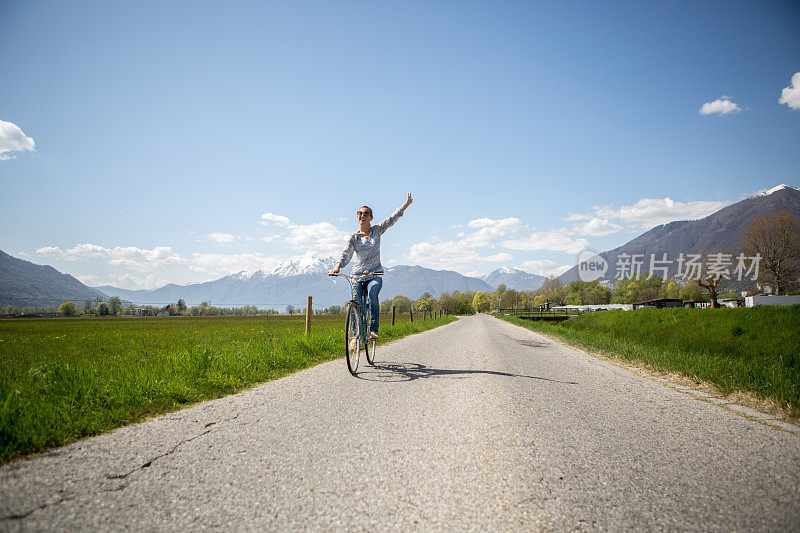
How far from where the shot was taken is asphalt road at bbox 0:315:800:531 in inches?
75.4

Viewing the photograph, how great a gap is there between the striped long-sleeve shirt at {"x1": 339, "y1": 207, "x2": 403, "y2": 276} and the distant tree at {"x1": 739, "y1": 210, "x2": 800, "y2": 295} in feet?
189

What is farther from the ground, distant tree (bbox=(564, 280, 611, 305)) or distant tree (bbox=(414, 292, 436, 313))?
distant tree (bbox=(564, 280, 611, 305))

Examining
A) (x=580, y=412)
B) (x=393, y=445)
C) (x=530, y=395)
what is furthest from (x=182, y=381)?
(x=580, y=412)

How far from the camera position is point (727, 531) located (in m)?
1.79


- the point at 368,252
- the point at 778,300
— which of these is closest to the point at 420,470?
the point at 368,252

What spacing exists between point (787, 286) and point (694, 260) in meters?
9.38

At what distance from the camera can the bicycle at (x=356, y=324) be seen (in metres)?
6.41

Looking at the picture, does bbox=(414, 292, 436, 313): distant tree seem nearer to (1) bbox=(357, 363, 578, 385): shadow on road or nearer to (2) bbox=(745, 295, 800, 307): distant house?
(2) bbox=(745, 295, 800, 307): distant house

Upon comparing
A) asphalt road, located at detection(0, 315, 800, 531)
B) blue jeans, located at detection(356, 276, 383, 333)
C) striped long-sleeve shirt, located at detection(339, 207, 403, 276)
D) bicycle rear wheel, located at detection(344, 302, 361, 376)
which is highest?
striped long-sleeve shirt, located at detection(339, 207, 403, 276)

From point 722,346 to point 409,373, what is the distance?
13.1 m

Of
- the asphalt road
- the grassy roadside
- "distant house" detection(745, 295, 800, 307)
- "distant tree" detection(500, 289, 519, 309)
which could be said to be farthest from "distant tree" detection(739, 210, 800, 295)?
"distant tree" detection(500, 289, 519, 309)

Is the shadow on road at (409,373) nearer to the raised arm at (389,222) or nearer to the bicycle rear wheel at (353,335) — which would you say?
the bicycle rear wheel at (353,335)

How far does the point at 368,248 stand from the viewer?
6961 millimetres

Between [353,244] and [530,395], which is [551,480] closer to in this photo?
[530,395]
